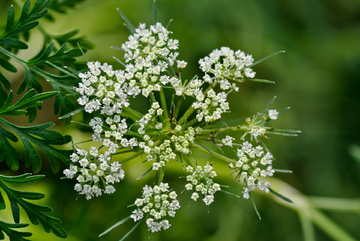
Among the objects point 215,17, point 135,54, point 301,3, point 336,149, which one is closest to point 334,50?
point 301,3

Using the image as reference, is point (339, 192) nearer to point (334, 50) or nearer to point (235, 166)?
point (334, 50)

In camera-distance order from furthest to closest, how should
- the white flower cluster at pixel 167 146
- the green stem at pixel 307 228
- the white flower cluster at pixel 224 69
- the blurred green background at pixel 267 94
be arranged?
the blurred green background at pixel 267 94, the green stem at pixel 307 228, the white flower cluster at pixel 224 69, the white flower cluster at pixel 167 146

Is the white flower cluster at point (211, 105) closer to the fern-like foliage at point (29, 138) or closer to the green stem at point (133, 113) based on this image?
the green stem at point (133, 113)

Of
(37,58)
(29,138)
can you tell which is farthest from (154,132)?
(37,58)

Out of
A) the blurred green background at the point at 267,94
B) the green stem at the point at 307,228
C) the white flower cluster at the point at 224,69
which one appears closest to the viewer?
the white flower cluster at the point at 224,69

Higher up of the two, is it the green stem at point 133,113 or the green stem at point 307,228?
the green stem at point 133,113

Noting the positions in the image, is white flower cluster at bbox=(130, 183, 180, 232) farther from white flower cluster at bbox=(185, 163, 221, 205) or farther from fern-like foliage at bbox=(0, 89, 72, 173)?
fern-like foliage at bbox=(0, 89, 72, 173)

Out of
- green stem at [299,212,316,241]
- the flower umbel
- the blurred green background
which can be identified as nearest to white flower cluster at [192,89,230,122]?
the flower umbel

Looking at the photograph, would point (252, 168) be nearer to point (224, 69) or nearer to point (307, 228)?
point (224, 69)

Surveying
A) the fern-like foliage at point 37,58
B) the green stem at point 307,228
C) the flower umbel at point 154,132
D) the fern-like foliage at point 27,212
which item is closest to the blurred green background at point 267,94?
the green stem at point 307,228
